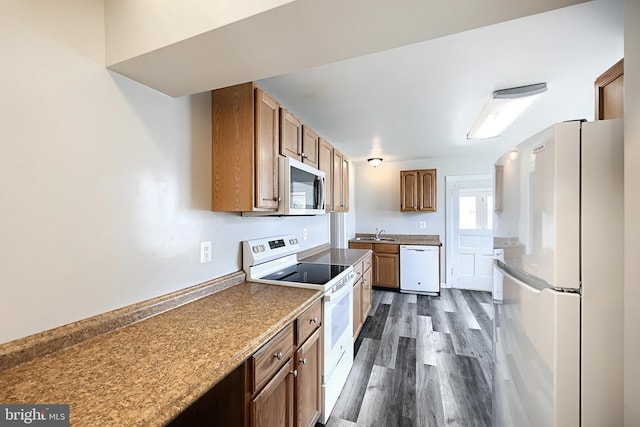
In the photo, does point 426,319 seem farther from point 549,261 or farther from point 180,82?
point 180,82

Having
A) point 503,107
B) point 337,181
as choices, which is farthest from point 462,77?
point 337,181

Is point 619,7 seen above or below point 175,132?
above

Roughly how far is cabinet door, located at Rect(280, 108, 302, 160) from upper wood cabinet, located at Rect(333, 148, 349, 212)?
3.15ft

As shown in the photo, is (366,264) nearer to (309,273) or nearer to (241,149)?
(309,273)

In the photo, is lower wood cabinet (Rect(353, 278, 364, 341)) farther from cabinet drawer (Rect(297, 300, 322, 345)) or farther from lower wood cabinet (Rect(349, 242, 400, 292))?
lower wood cabinet (Rect(349, 242, 400, 292))

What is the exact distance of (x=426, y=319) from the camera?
10.8ft

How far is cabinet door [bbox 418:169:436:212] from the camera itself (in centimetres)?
444

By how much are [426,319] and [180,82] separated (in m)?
3.53

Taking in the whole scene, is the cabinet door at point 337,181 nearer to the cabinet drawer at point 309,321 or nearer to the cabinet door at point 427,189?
the cabinet drawer at point 309,321

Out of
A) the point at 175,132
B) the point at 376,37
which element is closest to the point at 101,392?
the point at 175,132

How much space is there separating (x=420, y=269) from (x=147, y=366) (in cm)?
407

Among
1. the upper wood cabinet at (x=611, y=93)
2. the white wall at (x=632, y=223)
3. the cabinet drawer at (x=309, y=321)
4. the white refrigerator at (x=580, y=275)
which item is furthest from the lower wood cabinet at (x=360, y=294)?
the upper wood cabinet at (x=611, y=93)

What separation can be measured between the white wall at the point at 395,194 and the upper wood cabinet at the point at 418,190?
0.22 meters

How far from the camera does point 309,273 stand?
2004 millimetres
